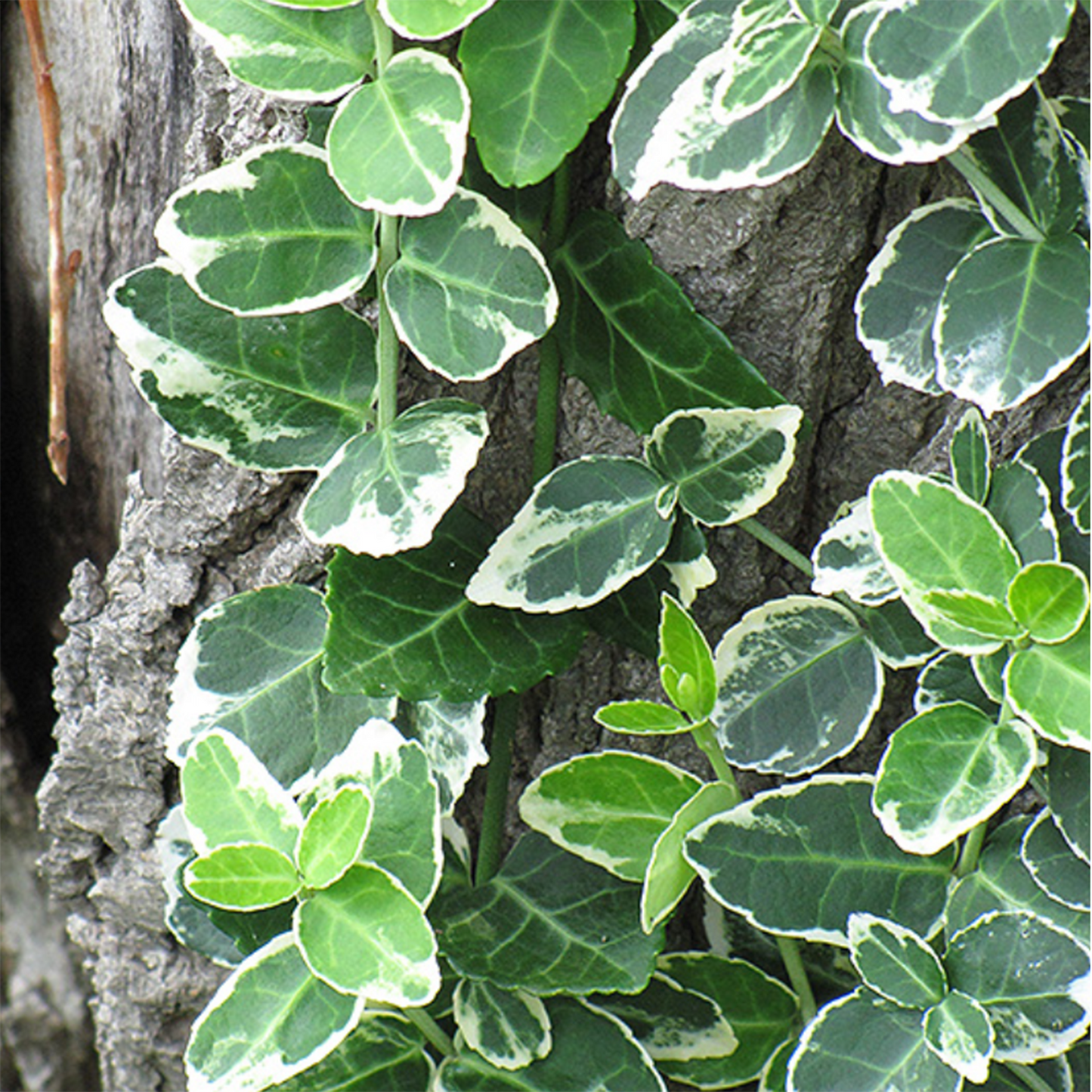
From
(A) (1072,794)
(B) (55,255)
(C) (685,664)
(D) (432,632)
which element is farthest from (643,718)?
(B) (55,255)

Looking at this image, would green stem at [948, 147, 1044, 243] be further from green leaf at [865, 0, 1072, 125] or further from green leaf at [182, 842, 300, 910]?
green leaf at [182, 842, 300, 910]

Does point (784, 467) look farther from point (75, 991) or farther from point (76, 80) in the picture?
point (75, 991)

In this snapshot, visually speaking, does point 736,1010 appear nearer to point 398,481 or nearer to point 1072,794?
point 1072,794

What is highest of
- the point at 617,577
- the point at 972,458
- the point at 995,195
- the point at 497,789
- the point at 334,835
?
the point at 995,195

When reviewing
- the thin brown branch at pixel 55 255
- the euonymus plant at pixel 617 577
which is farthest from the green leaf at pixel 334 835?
the thin brown branch at pixel 55 255

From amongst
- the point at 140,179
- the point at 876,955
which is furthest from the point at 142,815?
the point at 876,955

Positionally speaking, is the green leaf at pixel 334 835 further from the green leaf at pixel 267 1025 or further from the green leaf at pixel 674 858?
the green leaf at pixel 674 858
